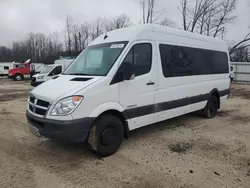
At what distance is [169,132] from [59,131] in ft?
10.0

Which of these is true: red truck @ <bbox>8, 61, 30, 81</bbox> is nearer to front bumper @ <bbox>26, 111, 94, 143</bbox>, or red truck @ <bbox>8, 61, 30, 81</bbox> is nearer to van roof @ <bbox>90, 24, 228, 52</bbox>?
van roof @ <bbox>90, 24, 228, 52</bbox>

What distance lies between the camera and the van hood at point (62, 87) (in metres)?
3.75

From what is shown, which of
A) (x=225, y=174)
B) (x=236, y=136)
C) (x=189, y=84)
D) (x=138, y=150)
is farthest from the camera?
(x=189, y=84)

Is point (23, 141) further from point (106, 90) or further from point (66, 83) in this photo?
point (106, 90)

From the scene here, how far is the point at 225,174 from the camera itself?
11.6ft

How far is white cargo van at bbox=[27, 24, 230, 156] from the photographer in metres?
3.75

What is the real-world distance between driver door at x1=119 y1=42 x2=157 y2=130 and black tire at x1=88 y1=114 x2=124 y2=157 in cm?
34

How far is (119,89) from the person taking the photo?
4219 mm

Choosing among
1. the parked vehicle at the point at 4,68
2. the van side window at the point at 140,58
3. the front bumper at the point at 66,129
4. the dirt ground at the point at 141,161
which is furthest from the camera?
the parked vehicle at the point at 4,68

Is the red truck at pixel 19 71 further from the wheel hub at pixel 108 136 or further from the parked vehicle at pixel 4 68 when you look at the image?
the wheel hub at pixel 108 136

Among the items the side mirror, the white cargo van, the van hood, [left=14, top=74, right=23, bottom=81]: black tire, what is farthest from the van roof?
[left=14, top=74, right=23, bottom=81]: black tire

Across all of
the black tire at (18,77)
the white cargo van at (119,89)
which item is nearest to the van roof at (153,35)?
the white cargo van at (119,89)

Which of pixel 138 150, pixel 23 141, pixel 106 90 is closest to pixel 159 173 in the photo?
pixel 138 150

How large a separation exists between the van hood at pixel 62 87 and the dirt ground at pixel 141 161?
3.90 ft
